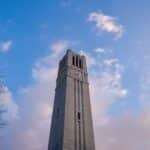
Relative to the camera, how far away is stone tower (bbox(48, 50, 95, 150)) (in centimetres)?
4000

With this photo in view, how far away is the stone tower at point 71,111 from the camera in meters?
40.0

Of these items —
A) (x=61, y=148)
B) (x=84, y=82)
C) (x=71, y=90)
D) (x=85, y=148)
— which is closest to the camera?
(x=61, y=148)

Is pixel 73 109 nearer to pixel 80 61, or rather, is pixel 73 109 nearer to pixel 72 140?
pixel 72 140

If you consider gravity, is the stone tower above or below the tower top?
below

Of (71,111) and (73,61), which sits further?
(73,61)

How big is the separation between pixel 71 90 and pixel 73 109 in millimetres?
4955

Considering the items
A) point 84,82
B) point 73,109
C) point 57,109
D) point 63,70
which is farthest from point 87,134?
point 63,70

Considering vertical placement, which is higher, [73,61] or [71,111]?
[73,61]

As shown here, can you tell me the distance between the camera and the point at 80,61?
5731 cm

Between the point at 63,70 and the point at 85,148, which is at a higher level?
the point at 63,70

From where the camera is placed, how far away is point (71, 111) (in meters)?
43.5

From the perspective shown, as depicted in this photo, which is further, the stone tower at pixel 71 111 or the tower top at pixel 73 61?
the tower top at pixel 73 61

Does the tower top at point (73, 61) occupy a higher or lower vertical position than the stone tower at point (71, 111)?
higher

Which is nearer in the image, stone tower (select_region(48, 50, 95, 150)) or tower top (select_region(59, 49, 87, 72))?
stone tower (select_region(48, 50, 95, 150))
